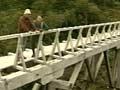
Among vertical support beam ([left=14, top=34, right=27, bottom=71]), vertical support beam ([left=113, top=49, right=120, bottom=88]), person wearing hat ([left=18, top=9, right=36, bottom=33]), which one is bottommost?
vertical support beam ([left=113, top=49, right=120, bottom=88])

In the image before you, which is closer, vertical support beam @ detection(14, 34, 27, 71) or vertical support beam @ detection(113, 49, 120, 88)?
vertical support beam @ detection(14, 34, 27, 71)

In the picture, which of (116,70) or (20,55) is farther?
(116,70)

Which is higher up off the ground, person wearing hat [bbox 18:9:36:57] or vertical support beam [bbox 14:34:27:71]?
person wearing hat [bbox 18:9:36:57]

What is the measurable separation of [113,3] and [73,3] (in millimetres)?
7586

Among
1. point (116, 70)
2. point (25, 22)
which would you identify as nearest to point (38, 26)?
point (25, 22)

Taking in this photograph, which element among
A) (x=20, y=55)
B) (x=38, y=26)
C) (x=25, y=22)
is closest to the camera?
(x=20, y=55)

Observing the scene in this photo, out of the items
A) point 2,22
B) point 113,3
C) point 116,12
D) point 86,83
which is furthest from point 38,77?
point 113,3

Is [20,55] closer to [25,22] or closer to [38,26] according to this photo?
[25,22]

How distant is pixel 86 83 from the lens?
48.8ft

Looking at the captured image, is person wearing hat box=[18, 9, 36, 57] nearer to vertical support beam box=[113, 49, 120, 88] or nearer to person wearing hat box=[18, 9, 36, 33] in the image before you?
person wearing hat box=[18, 9, 36, 33]

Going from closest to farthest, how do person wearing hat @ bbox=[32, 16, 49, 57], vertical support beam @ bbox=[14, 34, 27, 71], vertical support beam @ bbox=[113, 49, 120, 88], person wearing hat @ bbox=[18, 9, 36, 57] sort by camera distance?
vertical support beam @ bbox=[14, 34, 27, 71] < person wearing hat @ bbox=[18, 9, 36, 57] < person wearing hat @ bbox=[32, 16, 49, 57] < vertical support beam @ bbox=[113, 49, 120, 88]

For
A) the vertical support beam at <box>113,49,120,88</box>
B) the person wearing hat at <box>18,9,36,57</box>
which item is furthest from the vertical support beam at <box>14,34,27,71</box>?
the vertical support beam at <box>113,49,120,88</box>

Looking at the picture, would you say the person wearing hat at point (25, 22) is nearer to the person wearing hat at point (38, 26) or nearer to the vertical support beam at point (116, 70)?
Result: the person wearing hat at point (38, 26)

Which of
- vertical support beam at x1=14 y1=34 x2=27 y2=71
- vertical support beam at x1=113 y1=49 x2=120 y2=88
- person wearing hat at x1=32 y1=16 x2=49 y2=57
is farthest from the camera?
vertical support beam at x1=113 y1=49 x2=120 y2=88
